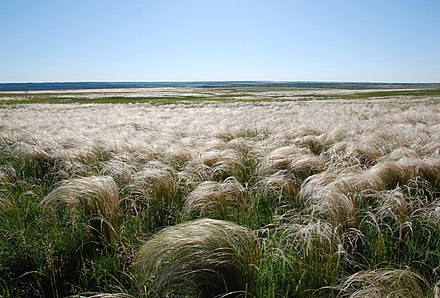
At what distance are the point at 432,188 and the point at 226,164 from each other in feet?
9.59

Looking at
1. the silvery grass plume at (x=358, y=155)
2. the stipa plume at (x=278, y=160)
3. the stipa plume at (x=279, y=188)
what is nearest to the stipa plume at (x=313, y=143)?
the silvery grass plume at (x=358, y=155)

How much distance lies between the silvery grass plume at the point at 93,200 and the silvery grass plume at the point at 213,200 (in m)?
0.80

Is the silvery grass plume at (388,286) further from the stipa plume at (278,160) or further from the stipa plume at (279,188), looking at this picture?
the stipa plume at (278,160)

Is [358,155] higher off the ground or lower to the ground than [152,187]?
higher

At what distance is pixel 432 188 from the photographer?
157 inches

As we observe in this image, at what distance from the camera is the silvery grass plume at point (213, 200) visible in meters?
3.47

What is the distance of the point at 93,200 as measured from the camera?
11.3ft

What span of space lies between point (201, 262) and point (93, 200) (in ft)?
5.70

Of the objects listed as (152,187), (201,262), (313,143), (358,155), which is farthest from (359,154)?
(201,262)

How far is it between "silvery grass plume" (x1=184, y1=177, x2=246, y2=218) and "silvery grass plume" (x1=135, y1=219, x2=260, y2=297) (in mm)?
863

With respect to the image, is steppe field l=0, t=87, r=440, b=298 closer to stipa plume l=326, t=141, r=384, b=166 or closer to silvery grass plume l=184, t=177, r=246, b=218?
silvery grass plume l=184, t=177, r=246, b=218

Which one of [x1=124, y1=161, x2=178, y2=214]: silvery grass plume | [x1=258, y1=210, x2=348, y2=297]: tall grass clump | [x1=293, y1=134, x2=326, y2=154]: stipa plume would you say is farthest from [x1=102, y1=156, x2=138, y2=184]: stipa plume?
[x1=293, y1=134, x2=326, y2=154]: stipa plume

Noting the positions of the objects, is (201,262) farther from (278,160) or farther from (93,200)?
(278,160)

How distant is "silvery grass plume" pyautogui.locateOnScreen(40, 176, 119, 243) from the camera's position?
3.18 meters
